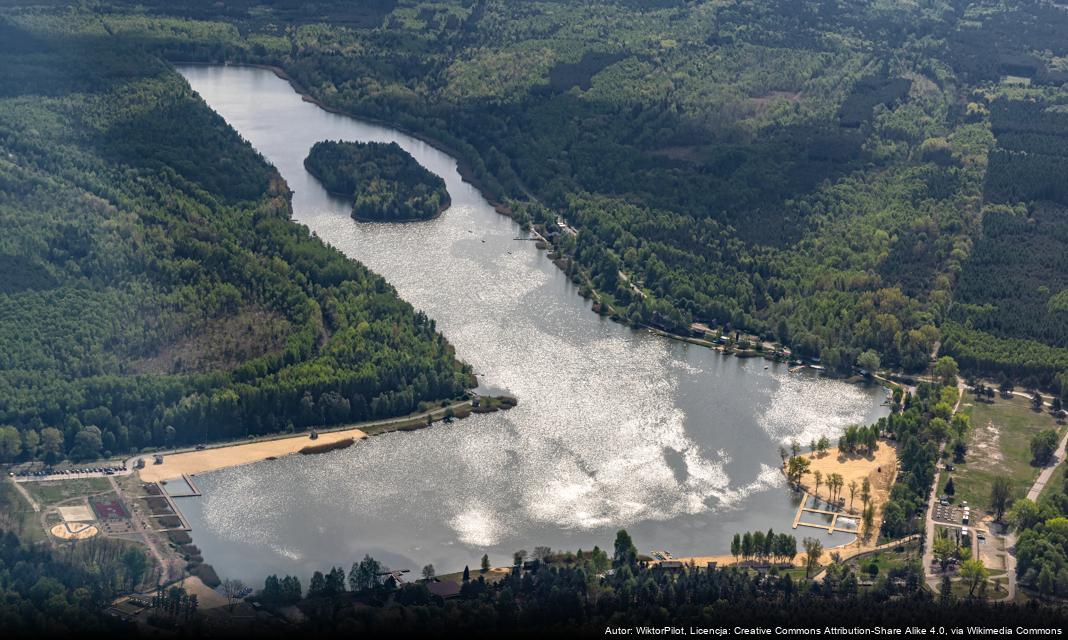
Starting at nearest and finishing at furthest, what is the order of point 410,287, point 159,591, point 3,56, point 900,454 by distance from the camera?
point 159,591
point 900,454
point 410,287
point 3,56

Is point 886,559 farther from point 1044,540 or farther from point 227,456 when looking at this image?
point 227,456

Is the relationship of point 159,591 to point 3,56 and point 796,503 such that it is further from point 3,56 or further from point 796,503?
point 3,56

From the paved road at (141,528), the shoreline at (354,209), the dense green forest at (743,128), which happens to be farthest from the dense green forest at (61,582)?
the shoreline at (354,209)

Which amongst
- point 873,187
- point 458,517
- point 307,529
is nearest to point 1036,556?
point 458,517

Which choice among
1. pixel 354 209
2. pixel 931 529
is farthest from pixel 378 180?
pixel 931 529

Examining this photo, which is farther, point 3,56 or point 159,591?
point 3,56

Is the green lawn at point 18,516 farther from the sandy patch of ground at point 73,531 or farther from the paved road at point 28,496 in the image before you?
the sandy patch of ground at point 73,531
